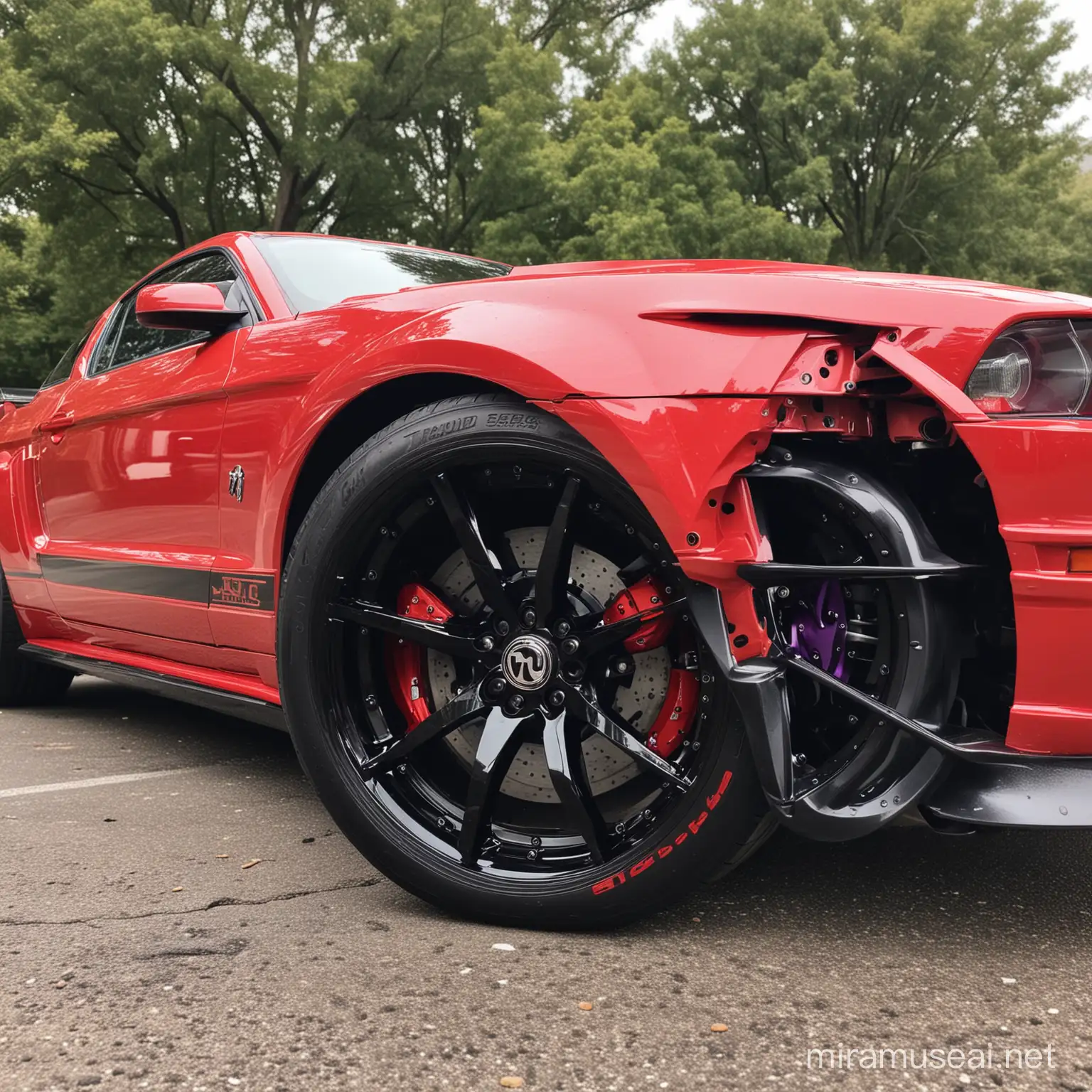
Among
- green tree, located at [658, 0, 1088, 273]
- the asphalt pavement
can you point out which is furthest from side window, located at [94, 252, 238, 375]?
green tree, located at [658, 0, 1088, 273]

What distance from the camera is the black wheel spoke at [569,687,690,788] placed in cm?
195

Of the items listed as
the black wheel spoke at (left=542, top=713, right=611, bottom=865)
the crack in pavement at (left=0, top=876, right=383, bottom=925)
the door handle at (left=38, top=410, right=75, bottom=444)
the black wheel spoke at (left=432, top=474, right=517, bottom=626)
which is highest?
the door handle at (left=38, top=410, right=75, bottom=444)

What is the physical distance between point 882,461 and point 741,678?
45cm

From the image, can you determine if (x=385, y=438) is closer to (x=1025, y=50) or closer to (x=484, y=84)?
(x=484, y=84)

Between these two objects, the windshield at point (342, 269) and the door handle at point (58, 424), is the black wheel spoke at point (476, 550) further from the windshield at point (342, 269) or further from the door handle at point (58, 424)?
the door handle at point (58, 424)

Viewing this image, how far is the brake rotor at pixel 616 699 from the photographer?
2102 mm

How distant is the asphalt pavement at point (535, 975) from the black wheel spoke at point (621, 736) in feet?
1.05

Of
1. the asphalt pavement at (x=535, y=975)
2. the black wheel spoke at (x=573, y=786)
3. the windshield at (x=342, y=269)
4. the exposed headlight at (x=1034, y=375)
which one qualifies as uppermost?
the windshield at (x=342, y=269)

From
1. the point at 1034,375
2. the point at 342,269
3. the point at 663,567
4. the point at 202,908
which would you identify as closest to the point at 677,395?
the point at 663,567

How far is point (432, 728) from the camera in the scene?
217 centimetres

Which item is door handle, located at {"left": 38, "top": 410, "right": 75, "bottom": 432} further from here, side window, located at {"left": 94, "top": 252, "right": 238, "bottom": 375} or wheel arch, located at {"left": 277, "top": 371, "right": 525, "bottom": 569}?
wheel arch, located at {"left": 277, "top": 371, "right": 525, "bottom": 569}

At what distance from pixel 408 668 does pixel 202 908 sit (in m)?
0.63

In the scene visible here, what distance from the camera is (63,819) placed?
2.99m

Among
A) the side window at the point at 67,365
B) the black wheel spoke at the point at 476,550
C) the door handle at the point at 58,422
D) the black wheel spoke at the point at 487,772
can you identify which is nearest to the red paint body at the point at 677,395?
the black wheel spoke at the point at 476,550
